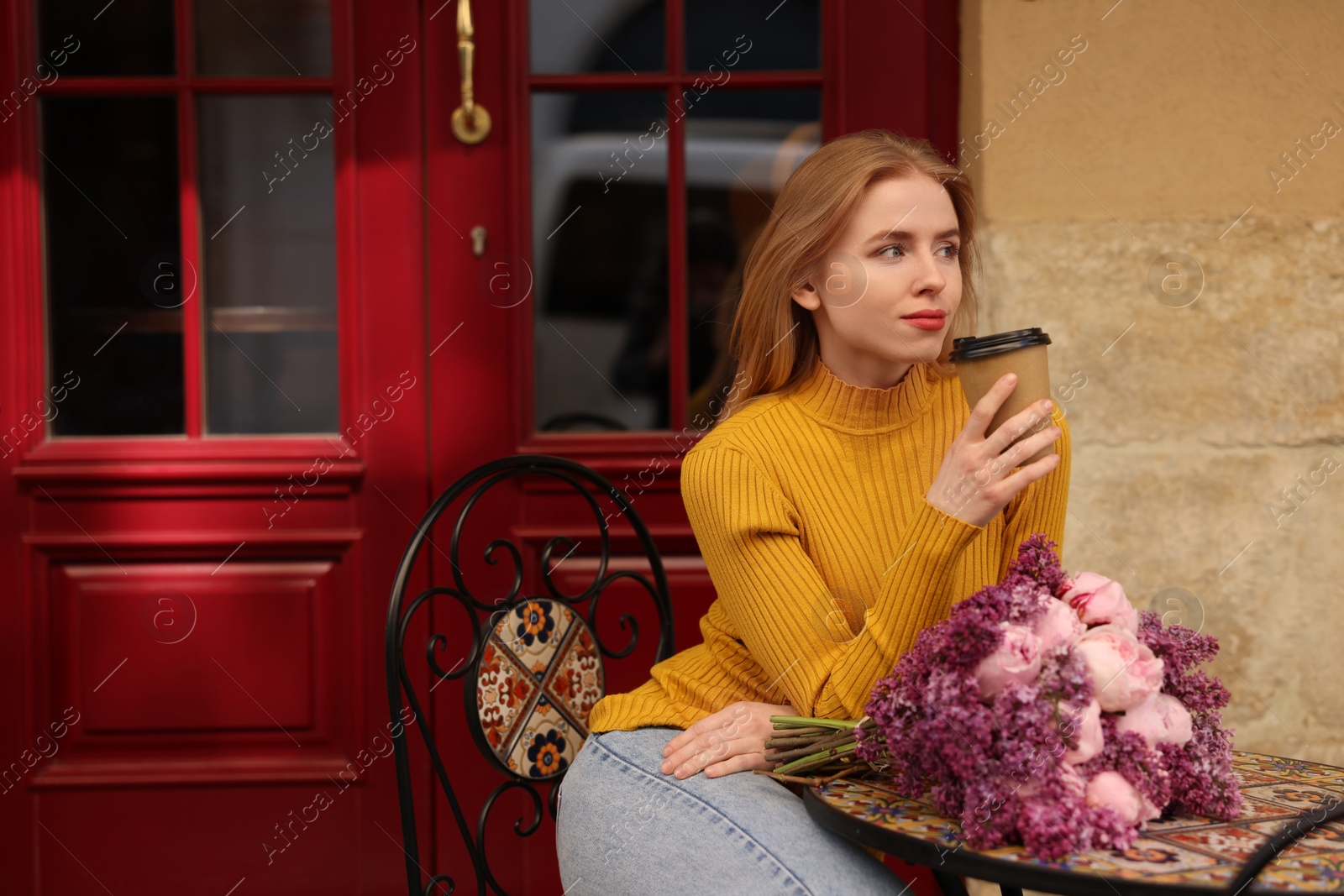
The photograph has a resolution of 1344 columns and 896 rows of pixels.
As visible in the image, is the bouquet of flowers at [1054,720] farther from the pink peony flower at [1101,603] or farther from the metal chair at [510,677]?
the metal chair at [510,677]

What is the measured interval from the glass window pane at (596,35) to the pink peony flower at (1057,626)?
1.71 m

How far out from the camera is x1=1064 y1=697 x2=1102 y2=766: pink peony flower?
3.48ft

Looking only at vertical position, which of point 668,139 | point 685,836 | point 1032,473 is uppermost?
point 668,139

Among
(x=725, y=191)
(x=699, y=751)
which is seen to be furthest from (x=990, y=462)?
(x=725, y=191)

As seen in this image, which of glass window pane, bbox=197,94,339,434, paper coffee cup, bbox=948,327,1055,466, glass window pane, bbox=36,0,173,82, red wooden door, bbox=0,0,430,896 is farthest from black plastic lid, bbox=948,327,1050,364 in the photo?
glass window pane, bbox=36,0,173,82

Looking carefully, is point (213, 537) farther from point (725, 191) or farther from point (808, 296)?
point (808, 296)

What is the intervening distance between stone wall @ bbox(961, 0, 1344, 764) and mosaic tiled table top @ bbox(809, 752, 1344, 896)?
104 centimetres

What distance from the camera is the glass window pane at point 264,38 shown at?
2.41 metres

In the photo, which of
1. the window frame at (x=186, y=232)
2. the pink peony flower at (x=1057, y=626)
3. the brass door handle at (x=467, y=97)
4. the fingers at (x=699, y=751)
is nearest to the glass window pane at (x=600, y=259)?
the brass door handle at (x=467, y=97)

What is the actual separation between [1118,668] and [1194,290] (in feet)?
4.66

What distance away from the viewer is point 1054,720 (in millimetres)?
1062

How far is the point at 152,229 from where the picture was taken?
247 centimetres

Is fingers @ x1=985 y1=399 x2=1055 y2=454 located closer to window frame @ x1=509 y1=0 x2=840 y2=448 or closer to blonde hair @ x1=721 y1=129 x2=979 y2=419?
blonde hair @ x1=721 y1=129 x2=979 y2=419

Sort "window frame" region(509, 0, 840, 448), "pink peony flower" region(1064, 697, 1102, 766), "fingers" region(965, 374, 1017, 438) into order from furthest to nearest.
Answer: "window frame" region(509, 0, 840, 448), "fingers" region(965, 374, 1017, 438), "pink peony flower" region(1064, 697, 1102, 766)
